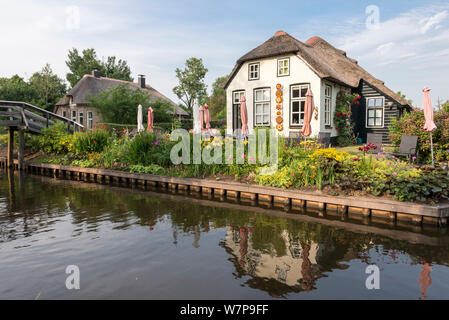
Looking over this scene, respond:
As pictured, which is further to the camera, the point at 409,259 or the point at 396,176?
the point at 396,176

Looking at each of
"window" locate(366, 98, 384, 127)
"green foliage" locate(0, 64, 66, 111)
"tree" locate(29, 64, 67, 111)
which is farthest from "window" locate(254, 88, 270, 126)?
"tree" locate(29, 64, 67, 111)

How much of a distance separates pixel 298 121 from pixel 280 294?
13909 mm

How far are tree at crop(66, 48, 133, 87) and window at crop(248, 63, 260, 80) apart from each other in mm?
36266

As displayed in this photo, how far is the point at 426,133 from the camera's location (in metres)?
10.5

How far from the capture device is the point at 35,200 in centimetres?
905

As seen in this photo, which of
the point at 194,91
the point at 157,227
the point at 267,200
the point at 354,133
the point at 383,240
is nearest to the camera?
the point at 383,240

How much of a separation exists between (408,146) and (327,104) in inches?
285

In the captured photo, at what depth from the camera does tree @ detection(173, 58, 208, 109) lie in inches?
2046

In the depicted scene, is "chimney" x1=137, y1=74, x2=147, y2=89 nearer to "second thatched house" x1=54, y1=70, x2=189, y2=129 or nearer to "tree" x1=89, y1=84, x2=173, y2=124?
"second thatched house" x1=54, y1=70, x2=189, y2=129

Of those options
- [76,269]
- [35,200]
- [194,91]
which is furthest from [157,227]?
[194,91]

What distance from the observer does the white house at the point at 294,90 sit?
640 inches

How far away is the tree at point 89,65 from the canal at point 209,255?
153ft

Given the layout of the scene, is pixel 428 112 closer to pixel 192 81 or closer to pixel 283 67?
pixel 283 67

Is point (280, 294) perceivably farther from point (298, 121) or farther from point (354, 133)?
point (354, 133)
